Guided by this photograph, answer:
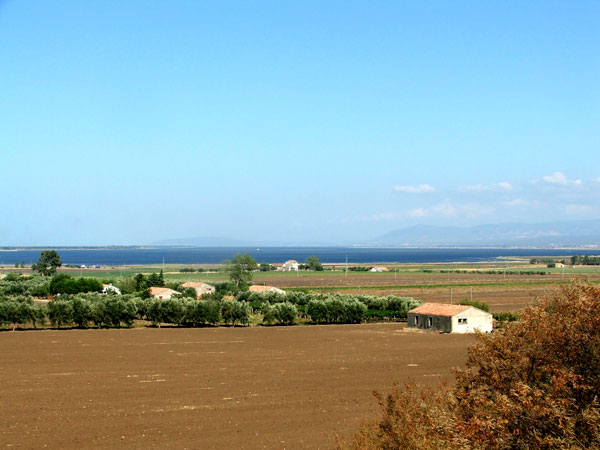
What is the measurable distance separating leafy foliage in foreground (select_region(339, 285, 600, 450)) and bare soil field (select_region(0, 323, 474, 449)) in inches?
280

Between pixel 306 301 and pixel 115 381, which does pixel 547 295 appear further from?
pixel 306 301

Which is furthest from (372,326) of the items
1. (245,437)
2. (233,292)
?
(245,437)

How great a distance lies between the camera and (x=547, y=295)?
1179 centimetres

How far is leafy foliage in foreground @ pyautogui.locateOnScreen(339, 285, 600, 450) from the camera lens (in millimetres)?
9148

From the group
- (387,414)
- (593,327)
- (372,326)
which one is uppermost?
(593,327)

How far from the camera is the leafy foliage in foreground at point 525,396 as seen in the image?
9148 millimetres

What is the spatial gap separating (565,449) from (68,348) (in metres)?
35.4

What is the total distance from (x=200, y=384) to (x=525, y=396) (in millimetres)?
19569

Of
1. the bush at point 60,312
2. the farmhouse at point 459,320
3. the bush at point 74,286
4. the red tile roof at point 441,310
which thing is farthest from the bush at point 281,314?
the bush at point 74,286

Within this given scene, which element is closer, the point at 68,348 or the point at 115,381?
the point at 115,381

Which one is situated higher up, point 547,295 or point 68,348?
point 547,295

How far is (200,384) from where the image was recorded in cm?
2697

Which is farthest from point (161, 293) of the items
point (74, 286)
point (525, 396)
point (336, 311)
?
point (525, 396)

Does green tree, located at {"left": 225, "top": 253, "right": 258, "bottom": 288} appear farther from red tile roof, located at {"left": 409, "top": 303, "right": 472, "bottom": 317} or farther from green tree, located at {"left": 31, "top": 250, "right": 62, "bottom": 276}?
red tile roof, located at {"left": 409, "top": 303, "right": 472, "bottom": 317}
